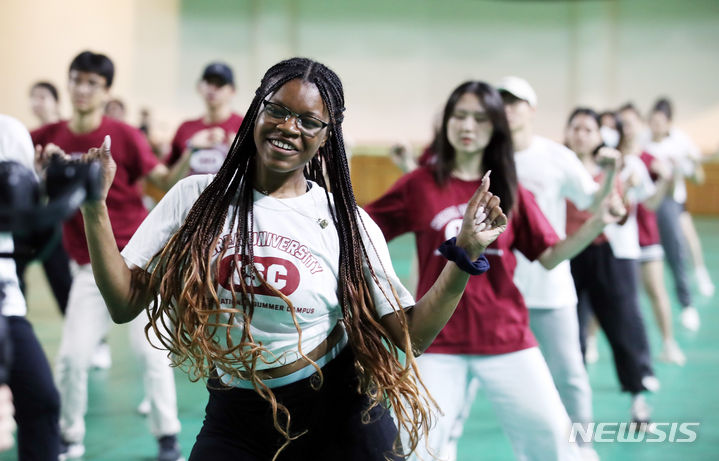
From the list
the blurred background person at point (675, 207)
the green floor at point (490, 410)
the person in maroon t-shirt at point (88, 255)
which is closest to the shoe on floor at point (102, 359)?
the green floor at point (490, 410)

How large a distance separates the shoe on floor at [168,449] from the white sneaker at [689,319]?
5.25m

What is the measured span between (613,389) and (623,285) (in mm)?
1088

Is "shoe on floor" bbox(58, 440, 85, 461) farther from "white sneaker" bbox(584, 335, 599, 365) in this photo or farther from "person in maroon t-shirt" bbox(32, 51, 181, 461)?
"white sneaker" bbox(584, 335, 599, 365)

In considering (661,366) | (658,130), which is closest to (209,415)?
(661,366)

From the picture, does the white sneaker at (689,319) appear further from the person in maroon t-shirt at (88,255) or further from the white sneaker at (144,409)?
the person in maroon t-shirt at (88,255)

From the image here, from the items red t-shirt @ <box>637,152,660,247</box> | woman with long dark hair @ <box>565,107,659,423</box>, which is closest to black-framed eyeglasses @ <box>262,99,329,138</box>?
woman with long dark hair @ <box>565,107,659,423</box>

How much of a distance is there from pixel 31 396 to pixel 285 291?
3.98ft

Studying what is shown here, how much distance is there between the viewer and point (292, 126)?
2.19m

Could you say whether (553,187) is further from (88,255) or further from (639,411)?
(88,255)

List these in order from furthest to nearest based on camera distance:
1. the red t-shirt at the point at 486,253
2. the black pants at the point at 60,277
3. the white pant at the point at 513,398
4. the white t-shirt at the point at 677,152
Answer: the white t-shirt at the point at 677,152
the black pants at the point at 60,277
the red t-shirt at the point at 486,253
the white pant at the point at 513,398

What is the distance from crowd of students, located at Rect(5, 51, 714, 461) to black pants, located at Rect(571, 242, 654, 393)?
12 mm

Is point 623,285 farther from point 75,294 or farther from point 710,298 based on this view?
point 710,298

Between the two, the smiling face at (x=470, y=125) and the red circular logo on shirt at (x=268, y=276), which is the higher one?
the smiling face at (x=470, y=125)

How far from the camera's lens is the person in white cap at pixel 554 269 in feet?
13.4
